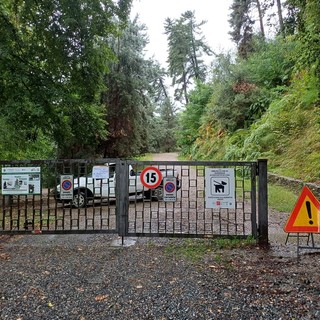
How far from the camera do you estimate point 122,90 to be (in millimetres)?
13984

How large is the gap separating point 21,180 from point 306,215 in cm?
451

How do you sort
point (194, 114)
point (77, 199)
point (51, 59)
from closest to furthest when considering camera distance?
point (77, 199) < point (51, 59) < point (194, 114)

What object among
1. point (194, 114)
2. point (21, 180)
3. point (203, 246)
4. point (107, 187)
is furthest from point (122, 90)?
point (194, 114)

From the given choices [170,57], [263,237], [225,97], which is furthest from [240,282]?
[170,57]

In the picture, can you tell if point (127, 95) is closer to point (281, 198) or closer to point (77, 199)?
point (281, 198)

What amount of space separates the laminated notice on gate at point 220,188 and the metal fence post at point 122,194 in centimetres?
129

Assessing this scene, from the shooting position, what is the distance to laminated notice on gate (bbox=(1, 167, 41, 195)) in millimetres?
5121

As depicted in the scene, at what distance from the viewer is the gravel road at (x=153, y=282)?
2.85 m

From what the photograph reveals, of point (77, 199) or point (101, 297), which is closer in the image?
point (101, 297)

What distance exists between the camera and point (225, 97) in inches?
740

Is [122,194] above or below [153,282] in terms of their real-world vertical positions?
above

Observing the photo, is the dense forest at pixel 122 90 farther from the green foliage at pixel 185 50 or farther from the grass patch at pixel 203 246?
the green foliage at pixel 185 50

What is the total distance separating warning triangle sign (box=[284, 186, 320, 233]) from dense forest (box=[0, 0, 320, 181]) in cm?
349

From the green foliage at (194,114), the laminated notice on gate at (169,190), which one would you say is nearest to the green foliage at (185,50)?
the green foliage at (194,114)
